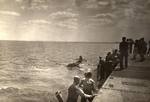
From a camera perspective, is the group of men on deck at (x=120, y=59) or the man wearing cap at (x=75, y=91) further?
the group of men on deck at (x=120, y=59)

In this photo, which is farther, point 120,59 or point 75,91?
point 120,59

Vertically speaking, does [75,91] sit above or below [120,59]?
below

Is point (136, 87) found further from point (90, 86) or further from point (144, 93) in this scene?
point (90, 86)

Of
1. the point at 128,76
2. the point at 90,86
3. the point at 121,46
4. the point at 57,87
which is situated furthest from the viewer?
the point at 57,87

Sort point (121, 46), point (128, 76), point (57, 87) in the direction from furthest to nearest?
1. point (57, 87)
2. point (121, 46)
3. point (128, 76)

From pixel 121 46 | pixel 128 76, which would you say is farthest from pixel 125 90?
pixel 121 46

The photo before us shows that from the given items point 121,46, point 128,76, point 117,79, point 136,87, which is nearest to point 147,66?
point 121,46

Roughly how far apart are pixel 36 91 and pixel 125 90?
13.3 meters

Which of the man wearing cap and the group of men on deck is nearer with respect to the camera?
the man wearing cap

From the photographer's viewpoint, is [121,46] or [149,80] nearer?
[149,80]

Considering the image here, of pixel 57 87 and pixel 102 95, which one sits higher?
pixel 102 95

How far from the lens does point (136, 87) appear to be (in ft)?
38.2

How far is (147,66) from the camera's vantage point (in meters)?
17.7

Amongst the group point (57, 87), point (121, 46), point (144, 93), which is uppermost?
point (121, 46)
